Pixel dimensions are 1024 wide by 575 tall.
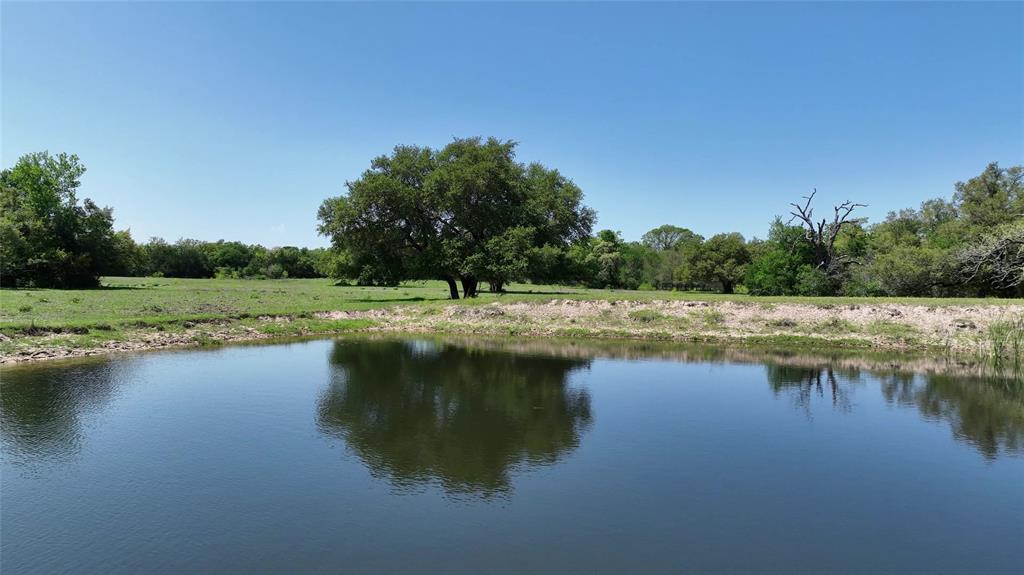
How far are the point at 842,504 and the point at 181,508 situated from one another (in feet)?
33.6

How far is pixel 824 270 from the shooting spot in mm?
54156

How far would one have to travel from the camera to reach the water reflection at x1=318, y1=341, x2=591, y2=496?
33.2 feet

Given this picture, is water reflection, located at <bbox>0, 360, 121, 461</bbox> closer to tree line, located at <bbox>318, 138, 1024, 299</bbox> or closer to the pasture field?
the pasture field

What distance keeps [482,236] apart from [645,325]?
1992 centimetres

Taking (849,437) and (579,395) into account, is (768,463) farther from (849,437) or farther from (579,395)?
(579,395)

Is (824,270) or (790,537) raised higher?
(824,270)

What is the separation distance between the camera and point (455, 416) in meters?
13.8

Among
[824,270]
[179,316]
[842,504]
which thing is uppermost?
[824,270]

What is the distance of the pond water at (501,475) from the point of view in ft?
23.0

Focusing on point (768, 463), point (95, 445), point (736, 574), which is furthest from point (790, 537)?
point (95, 445)

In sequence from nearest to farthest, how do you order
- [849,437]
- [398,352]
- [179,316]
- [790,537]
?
[790,537]
[849,437]
[398,352]
[179,316]

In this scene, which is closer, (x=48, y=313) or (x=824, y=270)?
(x=48, y=313)

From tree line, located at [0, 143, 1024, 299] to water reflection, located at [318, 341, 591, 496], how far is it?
22.7 metres

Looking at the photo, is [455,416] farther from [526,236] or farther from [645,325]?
[526,236]
